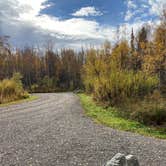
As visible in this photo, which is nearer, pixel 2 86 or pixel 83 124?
pixel 83 124

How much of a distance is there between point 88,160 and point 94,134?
291 centimetres

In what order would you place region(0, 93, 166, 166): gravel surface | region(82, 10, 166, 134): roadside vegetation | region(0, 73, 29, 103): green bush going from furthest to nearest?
1. region(0, 73, 29, 103): green bush
2. region(82, 10, 166, 134): roadside vegetation
3. region(0, 93, 166, 166): gravel surface

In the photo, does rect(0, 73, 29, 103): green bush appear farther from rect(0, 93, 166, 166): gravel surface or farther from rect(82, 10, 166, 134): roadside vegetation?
rect(0, 93, 166, 166): gravel surface

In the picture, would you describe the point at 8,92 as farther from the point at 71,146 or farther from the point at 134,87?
the point at 71,146

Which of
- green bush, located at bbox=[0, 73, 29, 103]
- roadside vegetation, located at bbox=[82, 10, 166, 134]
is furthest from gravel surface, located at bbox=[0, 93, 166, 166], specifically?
green bush, located at bbox=[0, 73, 29, 103]

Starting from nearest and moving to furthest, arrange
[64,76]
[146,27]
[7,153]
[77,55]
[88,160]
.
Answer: [88,160], [7,153], [146,27], [64,76], [77,55]

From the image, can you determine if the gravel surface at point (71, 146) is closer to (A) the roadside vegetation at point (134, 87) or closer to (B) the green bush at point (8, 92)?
(A) the roadside vegetation at point (134, 87)

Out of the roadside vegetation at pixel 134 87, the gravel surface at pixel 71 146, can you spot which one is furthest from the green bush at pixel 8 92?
the gravel surface at pixel 71 146

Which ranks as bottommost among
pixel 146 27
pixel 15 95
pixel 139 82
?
pixel 15 95

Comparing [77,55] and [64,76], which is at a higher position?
[77,55]

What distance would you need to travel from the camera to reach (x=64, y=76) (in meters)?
65.1

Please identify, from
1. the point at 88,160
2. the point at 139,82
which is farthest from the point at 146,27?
the point at 88,160

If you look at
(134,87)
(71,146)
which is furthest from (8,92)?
(71,146)

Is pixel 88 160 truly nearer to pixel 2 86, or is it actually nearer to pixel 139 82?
pixel 139 82
